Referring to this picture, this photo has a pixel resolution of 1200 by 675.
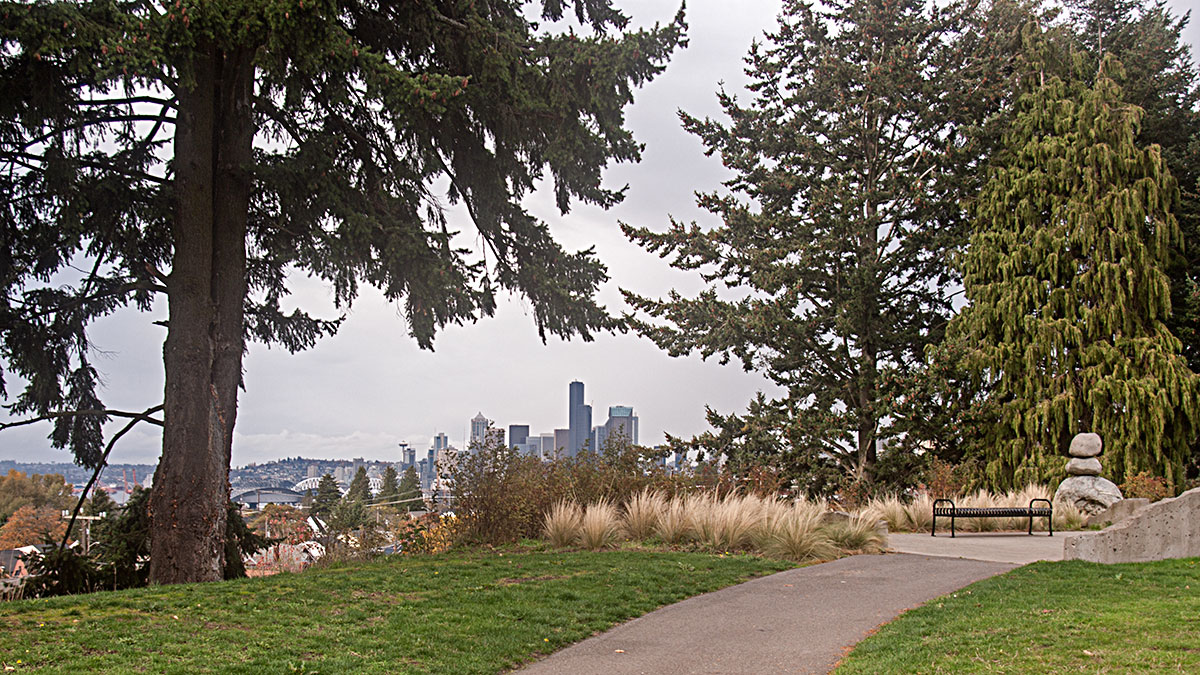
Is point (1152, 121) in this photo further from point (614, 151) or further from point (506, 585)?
point (506, 585)

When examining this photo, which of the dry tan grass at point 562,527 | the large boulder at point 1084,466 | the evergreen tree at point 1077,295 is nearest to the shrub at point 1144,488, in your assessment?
the evergreen tree at point 1077,295

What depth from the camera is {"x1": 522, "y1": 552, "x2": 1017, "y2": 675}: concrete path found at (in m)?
6.26

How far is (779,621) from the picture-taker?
7.71 metres

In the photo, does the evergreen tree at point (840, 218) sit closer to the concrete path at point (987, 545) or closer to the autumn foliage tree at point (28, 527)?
the concrete path at point (987, 545)

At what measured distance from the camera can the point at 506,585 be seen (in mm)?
9258

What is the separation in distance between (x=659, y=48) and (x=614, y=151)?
226cm

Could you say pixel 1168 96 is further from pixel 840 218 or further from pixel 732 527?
pixel 732 527

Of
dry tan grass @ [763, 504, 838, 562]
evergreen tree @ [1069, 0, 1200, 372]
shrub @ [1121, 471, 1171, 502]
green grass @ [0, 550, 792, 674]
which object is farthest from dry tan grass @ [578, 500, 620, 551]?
evergreen tree @ [1069, 0, 1200, 372]

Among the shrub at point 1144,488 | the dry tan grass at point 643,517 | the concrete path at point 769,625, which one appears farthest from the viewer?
the shrub at point 1144,488

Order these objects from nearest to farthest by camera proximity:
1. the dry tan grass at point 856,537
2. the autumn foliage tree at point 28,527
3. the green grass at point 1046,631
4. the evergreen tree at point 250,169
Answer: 1. the green grass at point 1046,631
2. the evergreen tree at point 250,169
3. the dry tan grass at point 856,537
4. the autumn foliage tree at point 28,527

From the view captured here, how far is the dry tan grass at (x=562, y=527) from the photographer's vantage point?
12977 mm

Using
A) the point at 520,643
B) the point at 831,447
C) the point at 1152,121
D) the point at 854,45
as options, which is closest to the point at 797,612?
the point at 520,643

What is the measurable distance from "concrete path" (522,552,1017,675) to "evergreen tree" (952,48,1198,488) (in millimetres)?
12671

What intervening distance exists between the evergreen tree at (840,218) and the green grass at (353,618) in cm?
1296
